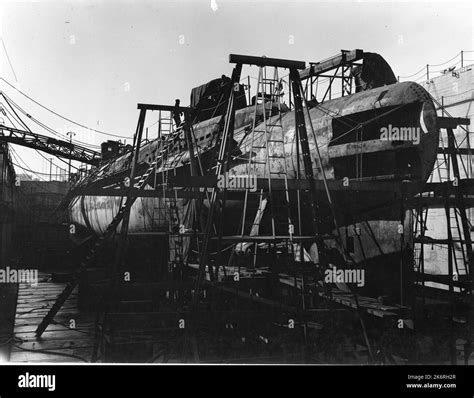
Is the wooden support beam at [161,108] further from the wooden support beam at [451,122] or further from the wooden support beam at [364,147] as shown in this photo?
the wooden support beam at [451,122]

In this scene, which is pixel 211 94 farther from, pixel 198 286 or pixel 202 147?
pixel 198 286

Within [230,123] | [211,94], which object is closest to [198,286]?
[230,123]

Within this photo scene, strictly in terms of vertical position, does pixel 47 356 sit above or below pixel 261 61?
below

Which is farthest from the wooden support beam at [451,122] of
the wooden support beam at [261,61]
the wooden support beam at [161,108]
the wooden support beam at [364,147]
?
the wooden support beam at [161,108]

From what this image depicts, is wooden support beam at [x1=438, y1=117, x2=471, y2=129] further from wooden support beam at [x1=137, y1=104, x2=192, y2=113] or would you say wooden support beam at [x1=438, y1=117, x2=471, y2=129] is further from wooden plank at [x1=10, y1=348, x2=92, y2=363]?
wooden plank at [x1=10, y1=348, x2=92, y2=363]

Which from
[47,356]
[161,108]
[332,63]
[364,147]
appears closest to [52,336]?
[47,356]

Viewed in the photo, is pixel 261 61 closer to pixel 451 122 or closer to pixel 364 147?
pixel 364 147

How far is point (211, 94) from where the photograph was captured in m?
18.5

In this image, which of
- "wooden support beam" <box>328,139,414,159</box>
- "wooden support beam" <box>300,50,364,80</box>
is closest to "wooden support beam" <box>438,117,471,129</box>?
"wooden support beam" <box>328,139,414,159</box>

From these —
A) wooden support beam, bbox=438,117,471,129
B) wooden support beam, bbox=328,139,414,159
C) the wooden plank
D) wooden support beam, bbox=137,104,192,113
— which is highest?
wooden support beam, bbox=137,104,192,113

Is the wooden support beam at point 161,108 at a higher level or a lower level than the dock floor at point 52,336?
higher

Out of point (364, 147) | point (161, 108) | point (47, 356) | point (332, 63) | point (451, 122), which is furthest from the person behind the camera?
point (332, 63)

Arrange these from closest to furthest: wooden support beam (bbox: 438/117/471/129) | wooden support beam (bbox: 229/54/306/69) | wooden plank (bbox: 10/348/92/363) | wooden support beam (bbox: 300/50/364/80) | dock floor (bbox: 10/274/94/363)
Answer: wooden support beam (bbox: 229/54/306/69) → wooden plank (bbox: 10/348/92/363) → dock floor (bbox: 10/274/94/363) → wooden support beam (bbox: 438/117/471/129) → wooden support beam (bbox: 300/50/364/80)
